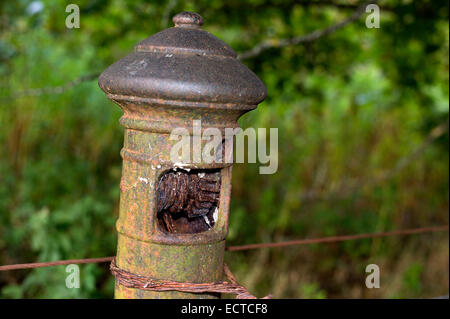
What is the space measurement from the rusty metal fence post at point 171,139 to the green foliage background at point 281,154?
1.70 m

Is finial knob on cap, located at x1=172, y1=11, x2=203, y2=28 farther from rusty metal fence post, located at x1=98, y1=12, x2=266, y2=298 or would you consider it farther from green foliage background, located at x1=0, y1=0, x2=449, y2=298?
green foliage background, located at x1=0, y1=0, x2=449, y2=298

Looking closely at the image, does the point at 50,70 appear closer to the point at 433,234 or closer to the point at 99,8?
the point at 99,8

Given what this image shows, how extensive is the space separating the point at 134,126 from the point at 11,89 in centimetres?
352

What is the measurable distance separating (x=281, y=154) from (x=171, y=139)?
12.3 feet

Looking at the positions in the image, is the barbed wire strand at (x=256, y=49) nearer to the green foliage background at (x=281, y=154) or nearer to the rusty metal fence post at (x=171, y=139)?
the green foliage background at (x=281, y=154)

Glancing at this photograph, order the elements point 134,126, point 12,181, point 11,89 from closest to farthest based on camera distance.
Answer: point 134,126 → point 12,181 → point 11,89

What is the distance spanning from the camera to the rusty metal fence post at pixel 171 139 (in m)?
1.41

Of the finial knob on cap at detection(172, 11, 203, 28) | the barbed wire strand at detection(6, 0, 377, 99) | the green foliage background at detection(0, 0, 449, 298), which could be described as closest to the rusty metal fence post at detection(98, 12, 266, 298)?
the finial knob on cap at detection(172, 11, 203, 28)

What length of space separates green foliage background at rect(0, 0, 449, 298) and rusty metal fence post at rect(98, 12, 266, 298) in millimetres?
1699

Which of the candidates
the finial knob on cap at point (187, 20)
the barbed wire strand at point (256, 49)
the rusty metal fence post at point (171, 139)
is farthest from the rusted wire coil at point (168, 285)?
the barbed wire strand at point (256, 49)

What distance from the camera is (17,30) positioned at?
16.6ft

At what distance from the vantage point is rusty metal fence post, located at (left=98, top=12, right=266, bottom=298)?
1.41 meters

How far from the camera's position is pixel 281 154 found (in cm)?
517

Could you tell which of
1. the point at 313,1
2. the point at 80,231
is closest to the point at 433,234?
the point at 313,1
